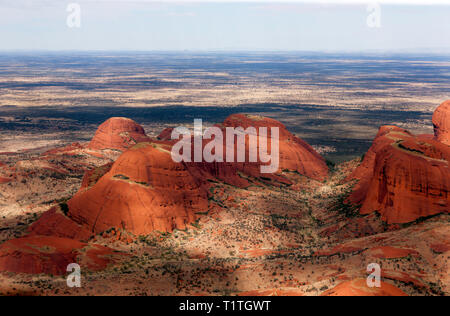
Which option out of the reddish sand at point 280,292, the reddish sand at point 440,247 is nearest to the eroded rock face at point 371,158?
the reddish sand at point 440,247

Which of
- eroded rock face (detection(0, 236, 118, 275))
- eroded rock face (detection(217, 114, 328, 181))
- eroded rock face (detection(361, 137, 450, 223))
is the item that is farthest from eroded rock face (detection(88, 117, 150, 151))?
eroded rock face (detection(361, 137, 450, 223))

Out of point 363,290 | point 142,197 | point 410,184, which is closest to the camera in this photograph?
point 363,290

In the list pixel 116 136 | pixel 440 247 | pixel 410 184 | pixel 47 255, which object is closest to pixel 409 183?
pixel 410 184

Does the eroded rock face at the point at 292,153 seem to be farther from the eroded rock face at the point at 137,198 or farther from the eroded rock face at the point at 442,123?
the eroded rock face at the point at 442,123

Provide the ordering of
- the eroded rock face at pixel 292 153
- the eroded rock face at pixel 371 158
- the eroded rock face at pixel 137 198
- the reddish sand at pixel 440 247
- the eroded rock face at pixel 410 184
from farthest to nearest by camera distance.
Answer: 1. the eroded rock face at pixel 292 153
2. the eroded rock face at pixel 371 158
3. the eroded rock face at pixel 137 198
4. the eroded rock face at pixel 410 184
5. the reddish sand at pixel 440 247

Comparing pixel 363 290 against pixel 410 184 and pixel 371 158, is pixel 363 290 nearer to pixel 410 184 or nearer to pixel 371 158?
pixel 410 184

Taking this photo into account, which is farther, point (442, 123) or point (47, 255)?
point (442, 123)
